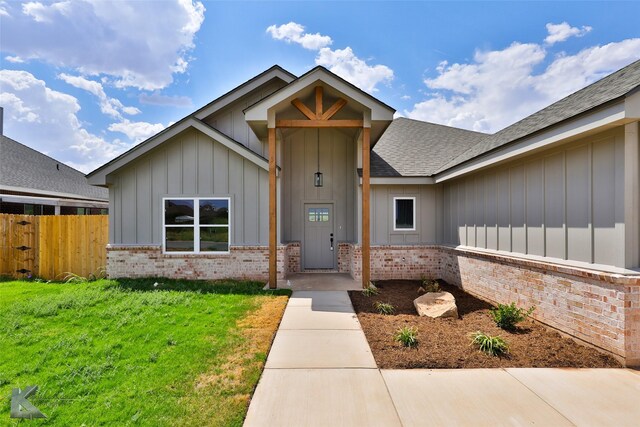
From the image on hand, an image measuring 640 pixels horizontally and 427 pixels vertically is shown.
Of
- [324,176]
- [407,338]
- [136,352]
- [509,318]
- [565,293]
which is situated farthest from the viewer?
[324,176]

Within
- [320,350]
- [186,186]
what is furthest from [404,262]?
[186,186]

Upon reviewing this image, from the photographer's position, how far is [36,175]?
1684cm

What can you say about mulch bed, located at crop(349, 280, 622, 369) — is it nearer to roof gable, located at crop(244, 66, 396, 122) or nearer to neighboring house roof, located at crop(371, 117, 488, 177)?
neighboring house roof, located at crop(371, 117, 488, 177)

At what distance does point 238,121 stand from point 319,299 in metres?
6.59

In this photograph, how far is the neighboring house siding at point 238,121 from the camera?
1027cm

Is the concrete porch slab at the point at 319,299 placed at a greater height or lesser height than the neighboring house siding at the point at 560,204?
lesser

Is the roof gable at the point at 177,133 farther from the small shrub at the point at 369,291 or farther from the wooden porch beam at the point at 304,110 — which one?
the small shrub at the point at 369,291

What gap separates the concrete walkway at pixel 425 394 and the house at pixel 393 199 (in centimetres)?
115

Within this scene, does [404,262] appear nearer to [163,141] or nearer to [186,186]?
[186,186]

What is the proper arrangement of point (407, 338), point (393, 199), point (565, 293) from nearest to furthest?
point (407, 338) → point (565, 293) → point (393, 199)

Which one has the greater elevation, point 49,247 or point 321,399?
point 49,247

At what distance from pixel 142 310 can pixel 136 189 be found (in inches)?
174

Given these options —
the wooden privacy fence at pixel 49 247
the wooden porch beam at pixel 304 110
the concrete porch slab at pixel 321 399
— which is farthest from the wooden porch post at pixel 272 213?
the wooden privacy fence at pixel 49 247

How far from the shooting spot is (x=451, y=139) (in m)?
12.0
